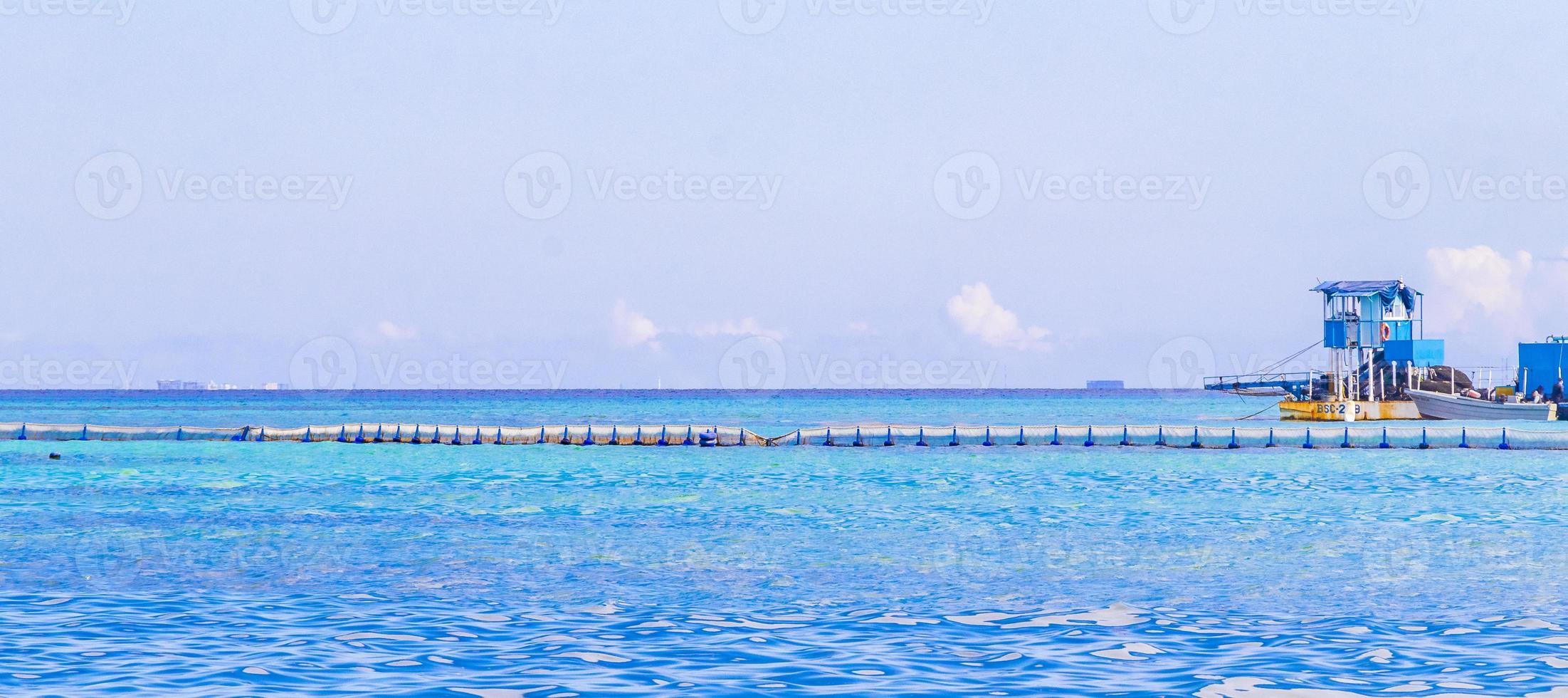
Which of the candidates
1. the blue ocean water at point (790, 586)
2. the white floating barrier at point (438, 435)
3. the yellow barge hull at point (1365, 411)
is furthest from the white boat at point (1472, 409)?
the blue ocean water at point (790, 586)

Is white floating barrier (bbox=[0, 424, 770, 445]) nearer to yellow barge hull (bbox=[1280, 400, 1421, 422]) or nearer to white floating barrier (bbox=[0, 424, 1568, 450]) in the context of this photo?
white floating barrier (bbox=[0, 424, 1568, 450])

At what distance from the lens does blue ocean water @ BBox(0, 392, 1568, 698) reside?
48.3 ft

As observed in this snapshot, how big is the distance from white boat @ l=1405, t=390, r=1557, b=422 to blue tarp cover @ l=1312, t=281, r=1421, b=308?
6.95m

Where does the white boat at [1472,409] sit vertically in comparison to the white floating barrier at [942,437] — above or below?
above

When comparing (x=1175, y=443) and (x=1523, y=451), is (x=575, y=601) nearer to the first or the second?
(x=1175, y=443)

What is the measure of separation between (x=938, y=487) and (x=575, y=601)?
79.4 feet

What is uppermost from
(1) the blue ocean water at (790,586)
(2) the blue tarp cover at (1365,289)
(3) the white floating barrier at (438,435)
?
(2) the blue tarp cover at (1365,289)

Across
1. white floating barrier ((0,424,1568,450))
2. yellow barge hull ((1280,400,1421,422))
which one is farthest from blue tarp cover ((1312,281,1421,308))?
white floating barrier ((0,424,1568,450))

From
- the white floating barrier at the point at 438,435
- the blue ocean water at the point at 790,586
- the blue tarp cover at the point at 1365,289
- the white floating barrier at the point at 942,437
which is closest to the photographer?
the blue ocean water at the point at 790,586

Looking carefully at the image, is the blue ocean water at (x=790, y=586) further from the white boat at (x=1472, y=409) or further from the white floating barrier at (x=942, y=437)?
the white boat at (x=1472, y=409)

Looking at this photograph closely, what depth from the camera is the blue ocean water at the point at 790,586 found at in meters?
14.7

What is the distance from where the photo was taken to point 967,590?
20.9m

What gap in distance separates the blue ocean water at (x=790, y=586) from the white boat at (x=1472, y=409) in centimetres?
4912

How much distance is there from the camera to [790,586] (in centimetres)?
2139
